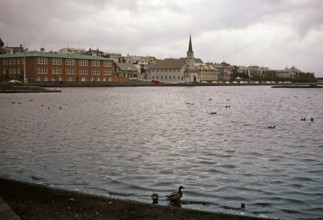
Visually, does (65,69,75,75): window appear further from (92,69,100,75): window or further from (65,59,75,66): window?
(92,69,100,75): window

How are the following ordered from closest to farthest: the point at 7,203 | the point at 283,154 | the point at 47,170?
the point at 7,203 < the point at 47,170 < the point at 283,154

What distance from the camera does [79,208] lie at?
11102 mm

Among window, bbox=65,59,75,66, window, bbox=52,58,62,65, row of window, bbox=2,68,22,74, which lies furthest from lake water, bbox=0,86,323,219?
window, bbox=65,59,75,66

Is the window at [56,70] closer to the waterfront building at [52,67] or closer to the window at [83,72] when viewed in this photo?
the waterfront building at [52,67]

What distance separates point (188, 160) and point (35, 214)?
10985mm

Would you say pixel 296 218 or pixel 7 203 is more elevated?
pixel 7 203

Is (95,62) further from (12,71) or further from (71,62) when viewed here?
(12,71)

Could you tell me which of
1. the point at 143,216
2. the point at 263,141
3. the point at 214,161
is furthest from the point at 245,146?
the point at 143,216

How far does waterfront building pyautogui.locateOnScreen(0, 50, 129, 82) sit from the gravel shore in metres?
113

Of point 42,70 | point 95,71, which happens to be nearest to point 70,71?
point 95,71

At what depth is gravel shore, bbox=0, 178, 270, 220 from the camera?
10.5 meters

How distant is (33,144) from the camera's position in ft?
80.9

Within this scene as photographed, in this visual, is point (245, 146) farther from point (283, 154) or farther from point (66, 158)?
point (66, 158)

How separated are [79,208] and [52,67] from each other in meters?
126
